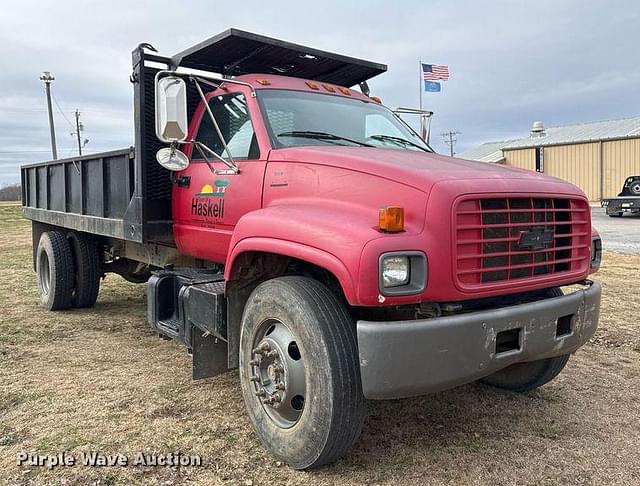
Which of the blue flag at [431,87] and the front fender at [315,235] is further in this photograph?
the blue flag at [431,87]

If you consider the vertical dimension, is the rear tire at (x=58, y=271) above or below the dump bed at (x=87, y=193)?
below

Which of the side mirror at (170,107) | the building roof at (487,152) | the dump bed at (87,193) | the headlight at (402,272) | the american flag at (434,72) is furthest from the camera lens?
the building roof at (487,152)

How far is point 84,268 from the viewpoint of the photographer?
7.00m

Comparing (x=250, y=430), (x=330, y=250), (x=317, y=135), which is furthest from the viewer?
(x=317, y=135)

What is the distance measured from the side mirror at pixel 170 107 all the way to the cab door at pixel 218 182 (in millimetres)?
524

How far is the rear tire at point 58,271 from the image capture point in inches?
271

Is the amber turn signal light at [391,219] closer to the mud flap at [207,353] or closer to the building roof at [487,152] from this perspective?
the mud flap at [207,353]

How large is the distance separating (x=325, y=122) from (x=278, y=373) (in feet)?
6.26

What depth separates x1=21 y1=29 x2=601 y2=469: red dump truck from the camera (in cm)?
274

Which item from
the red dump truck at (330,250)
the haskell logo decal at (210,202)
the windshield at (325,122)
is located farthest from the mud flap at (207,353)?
the windshield at (325,122)

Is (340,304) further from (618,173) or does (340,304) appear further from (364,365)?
(618,173)

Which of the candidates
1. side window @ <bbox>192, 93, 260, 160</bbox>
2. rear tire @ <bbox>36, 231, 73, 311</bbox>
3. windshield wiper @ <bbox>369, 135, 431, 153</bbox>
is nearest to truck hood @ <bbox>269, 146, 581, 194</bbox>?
side window @ <bbox>192, 93, 260, 160</bbox>

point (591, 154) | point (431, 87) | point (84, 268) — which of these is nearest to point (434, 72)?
point (431, 87)

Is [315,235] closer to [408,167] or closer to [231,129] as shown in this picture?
[408,167]
